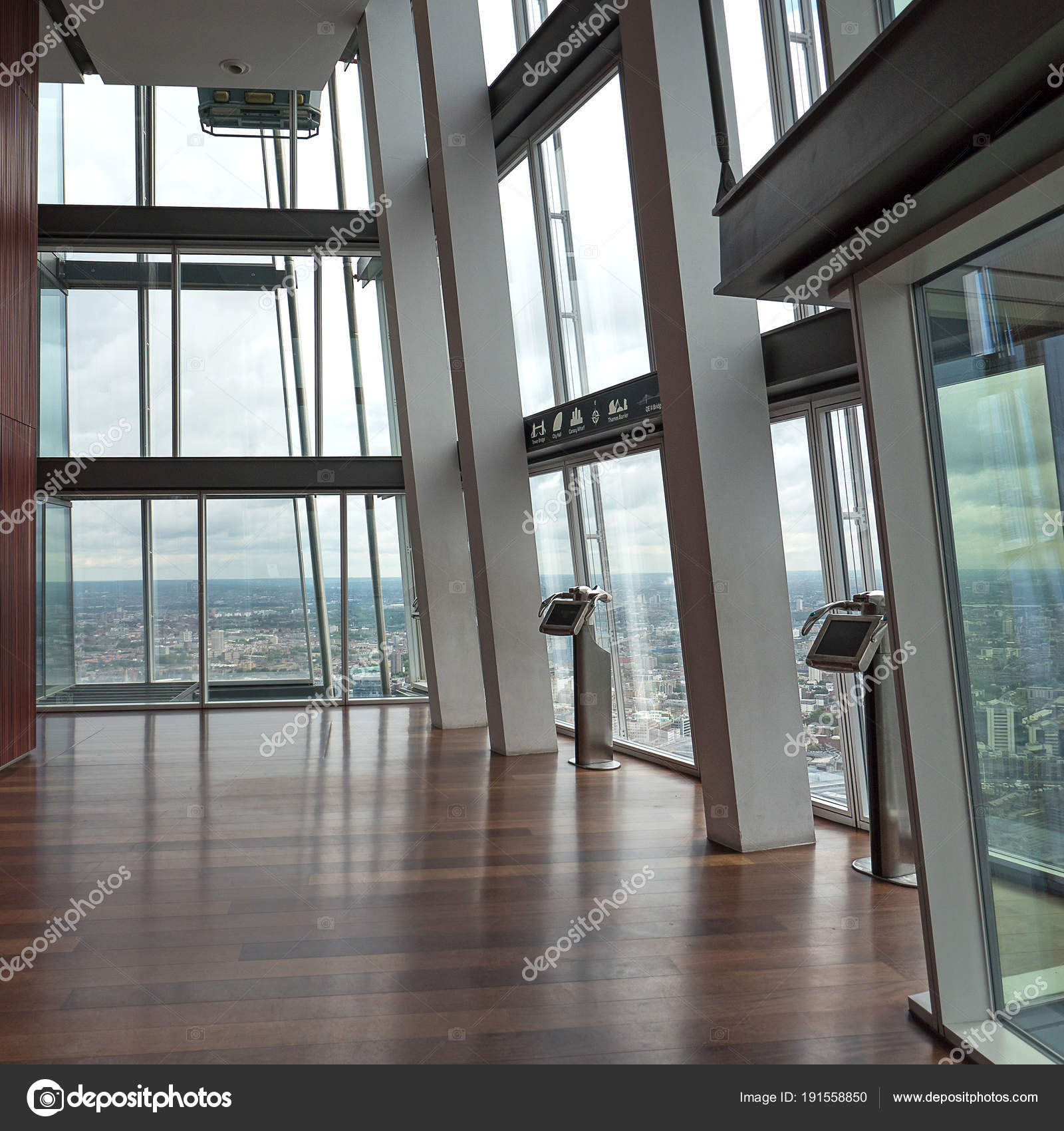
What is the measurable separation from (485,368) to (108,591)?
5.88 meters

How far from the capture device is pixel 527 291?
847 cm

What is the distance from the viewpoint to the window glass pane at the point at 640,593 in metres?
6.98

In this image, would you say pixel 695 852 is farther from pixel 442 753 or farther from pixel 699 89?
pixel 699 89

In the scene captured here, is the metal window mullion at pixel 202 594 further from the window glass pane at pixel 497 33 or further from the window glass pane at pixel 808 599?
the window glass pane at pixel 808 599

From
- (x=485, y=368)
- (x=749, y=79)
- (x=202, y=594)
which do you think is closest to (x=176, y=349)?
(x=202, y=594)

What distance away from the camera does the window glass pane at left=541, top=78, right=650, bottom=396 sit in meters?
6.88

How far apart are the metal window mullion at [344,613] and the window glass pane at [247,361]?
0.87 meters

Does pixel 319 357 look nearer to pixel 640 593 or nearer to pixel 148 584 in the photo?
pixel 148 584

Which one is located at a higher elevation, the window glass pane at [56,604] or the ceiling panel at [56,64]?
the ceiling panel at [56,64]

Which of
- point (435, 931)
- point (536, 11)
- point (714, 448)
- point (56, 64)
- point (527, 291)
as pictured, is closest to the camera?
point (435, 931)

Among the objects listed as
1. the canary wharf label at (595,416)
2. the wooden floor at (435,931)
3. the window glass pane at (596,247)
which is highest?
the window glass pane at (596,247)

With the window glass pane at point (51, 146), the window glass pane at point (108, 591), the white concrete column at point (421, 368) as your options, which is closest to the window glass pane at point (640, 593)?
the white concrete column at point (421, 368)

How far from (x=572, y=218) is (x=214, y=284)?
208 inches

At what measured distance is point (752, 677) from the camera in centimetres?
481
